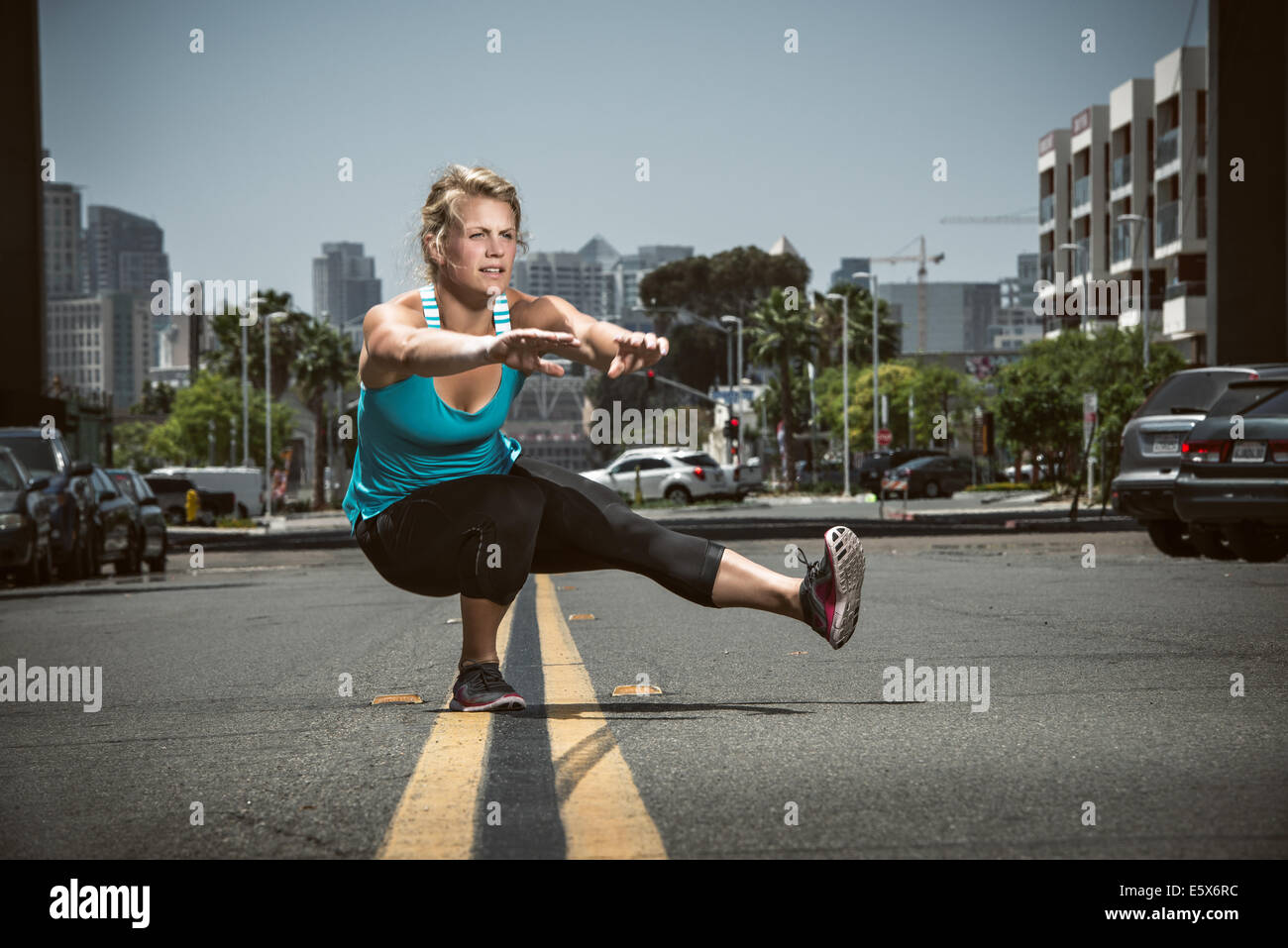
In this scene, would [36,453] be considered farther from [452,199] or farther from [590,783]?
[590,783]

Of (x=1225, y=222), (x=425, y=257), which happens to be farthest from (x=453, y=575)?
(x=1225, y=222)

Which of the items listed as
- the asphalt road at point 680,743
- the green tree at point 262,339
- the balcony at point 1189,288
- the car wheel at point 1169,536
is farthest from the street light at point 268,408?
the asphalt road at point 680,743

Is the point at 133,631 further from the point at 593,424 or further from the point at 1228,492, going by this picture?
the point at 1228,492

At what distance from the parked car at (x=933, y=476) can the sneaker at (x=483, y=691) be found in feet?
162

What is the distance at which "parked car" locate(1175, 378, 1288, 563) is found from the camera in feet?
44.3

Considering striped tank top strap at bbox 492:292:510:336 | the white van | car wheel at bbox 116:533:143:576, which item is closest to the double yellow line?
striped tank top strap at bbox 492:292:510:336

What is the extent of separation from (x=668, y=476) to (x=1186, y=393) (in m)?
34.7

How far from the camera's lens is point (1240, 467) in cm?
1364

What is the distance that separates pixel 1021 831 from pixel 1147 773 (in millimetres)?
806

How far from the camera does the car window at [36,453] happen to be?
1758cm

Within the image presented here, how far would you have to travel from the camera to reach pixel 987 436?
39844 mm

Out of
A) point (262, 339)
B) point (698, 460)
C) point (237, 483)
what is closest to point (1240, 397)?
point (698, 460)

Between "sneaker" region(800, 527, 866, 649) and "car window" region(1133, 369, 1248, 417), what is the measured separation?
1238 cm

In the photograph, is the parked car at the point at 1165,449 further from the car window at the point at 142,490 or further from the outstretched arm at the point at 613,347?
the car window at the point at 142,490
